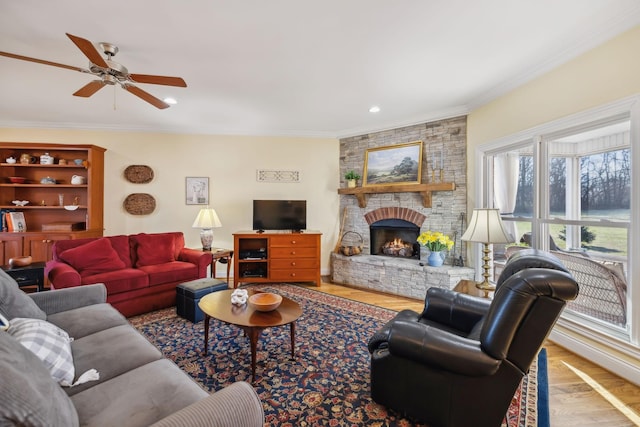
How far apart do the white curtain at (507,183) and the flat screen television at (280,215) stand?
276 centimetres

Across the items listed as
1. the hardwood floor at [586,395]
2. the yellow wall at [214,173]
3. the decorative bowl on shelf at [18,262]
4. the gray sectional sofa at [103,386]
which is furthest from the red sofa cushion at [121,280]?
the hardwood floor at [586,395]

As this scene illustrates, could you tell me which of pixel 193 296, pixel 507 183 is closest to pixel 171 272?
pixel 193 296

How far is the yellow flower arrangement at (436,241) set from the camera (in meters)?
3.72

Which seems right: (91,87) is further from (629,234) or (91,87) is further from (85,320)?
(629,234)

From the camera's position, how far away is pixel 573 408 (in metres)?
1.79

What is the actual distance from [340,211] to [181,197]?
9.07 ft

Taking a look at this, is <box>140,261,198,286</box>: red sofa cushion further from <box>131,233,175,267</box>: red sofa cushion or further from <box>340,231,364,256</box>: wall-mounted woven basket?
<box>340,231,364,256</box>: wall-mounted woven basket

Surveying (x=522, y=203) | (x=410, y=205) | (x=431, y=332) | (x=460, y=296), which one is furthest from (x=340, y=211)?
(x=431, y=332)

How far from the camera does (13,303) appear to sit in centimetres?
171

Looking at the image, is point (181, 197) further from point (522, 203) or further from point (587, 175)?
point (587, 175)

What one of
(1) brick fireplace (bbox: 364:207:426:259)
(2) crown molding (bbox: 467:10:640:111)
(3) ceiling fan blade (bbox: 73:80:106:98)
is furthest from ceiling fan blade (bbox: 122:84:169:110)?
(2) crown molding (bbox: 467:10:640:111)

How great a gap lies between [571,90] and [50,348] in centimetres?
409

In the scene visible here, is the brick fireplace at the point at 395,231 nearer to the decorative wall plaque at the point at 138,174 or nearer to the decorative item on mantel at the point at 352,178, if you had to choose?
the decorative item on mantel at the point at 352,178

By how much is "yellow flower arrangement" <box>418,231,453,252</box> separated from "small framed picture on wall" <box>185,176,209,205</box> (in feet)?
11.7
